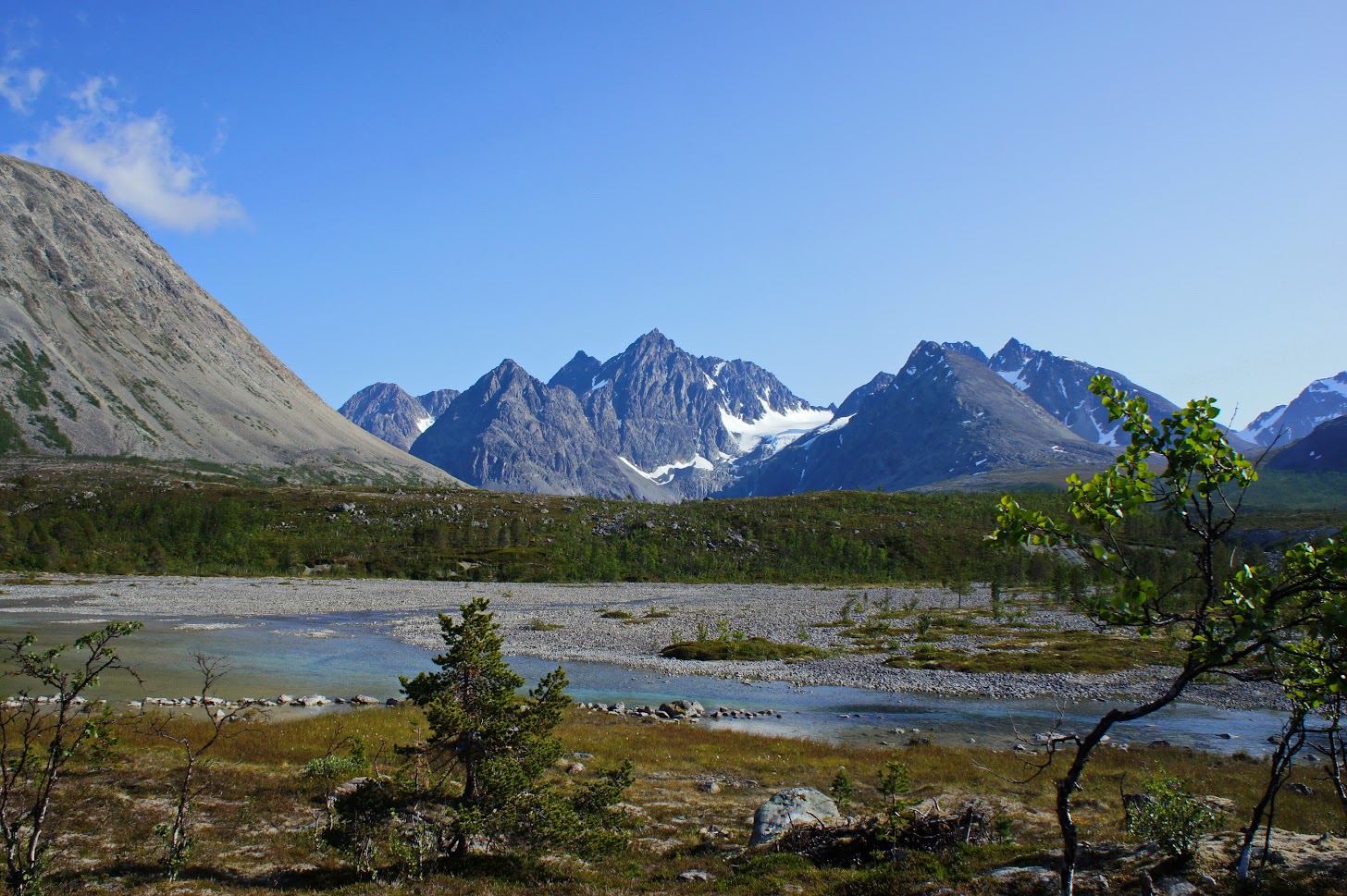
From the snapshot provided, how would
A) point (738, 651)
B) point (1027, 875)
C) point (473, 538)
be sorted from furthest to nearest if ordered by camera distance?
point (473, 538)
point (738, 651)
point (1027, 875)

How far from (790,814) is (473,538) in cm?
14476

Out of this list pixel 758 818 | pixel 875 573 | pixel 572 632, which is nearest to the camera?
pixel 758 818

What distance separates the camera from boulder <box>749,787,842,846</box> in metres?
17.1

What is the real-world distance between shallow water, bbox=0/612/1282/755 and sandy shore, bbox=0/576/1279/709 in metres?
2.34

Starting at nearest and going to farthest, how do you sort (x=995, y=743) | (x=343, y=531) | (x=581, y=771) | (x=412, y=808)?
(x=412, y=808) < (x=581, y=771) < (x=995, y=743) < (x=343, y=531)

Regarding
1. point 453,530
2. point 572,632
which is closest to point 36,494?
point 453,530

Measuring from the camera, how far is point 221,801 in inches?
738

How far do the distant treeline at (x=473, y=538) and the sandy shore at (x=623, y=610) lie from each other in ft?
44.4

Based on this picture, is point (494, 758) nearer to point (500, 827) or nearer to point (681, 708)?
point (500, 827)

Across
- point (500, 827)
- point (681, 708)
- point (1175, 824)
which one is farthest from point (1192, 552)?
point (681, 708)

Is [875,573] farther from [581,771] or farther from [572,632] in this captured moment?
[581,771]

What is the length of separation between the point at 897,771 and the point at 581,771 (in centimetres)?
1130

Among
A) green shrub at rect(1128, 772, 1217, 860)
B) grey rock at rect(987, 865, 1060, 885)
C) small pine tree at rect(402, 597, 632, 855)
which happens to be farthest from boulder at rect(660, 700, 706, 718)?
green shrub at rect(1128, 772, 1217, 860)

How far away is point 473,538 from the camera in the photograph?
155 m
